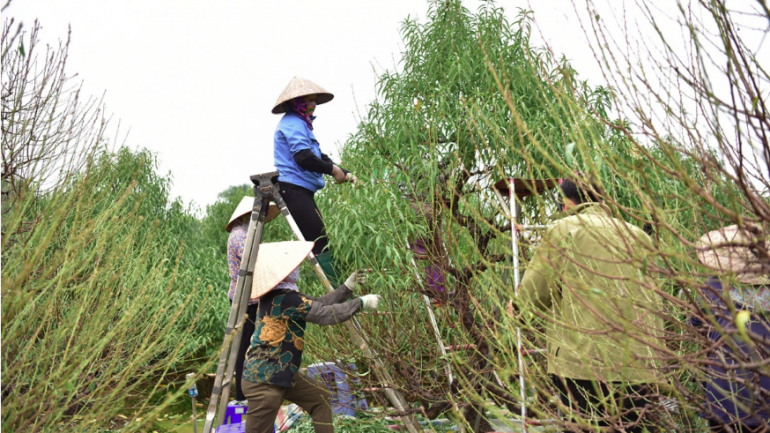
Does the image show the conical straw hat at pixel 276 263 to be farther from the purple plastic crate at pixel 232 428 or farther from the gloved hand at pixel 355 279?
the purple plastic crate at pixel 232 428

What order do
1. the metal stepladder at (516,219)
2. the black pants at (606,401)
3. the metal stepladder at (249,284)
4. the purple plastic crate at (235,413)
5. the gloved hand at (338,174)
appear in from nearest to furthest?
the metal stepladder at (516,219) → the black pants at (606,401) → the metal stepladder at (249,284) → the gloved hand at (338,174) → the purple plastic crate at (235,413)

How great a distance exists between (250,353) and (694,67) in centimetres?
258

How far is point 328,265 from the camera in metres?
3.79

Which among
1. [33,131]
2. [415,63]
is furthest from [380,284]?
[33,131]

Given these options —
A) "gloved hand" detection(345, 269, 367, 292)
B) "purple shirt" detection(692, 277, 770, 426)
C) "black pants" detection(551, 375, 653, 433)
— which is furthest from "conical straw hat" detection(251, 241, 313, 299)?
"purple shirt" detection(692, 277, 770, 426)

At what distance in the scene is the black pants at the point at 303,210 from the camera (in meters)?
3.75

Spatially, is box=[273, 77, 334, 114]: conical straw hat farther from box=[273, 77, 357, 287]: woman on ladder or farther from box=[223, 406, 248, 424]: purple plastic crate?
box=[223, 406, 248, 424]: purple plastic crate

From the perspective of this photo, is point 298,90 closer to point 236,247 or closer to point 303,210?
point 303,210

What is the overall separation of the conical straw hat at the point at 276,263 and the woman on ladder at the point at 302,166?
1.17ft

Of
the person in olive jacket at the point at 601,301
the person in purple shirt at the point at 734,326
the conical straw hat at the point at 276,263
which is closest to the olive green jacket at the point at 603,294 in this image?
the person in olive jacket at the point at 601,301

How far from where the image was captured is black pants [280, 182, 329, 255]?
3750 millimetres

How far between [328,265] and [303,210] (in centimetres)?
38

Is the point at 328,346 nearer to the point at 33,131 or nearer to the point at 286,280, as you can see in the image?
the point at 286,280

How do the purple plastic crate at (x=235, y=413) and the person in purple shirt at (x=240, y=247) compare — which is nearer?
the person in purple shirt at (x=240, y=247)
